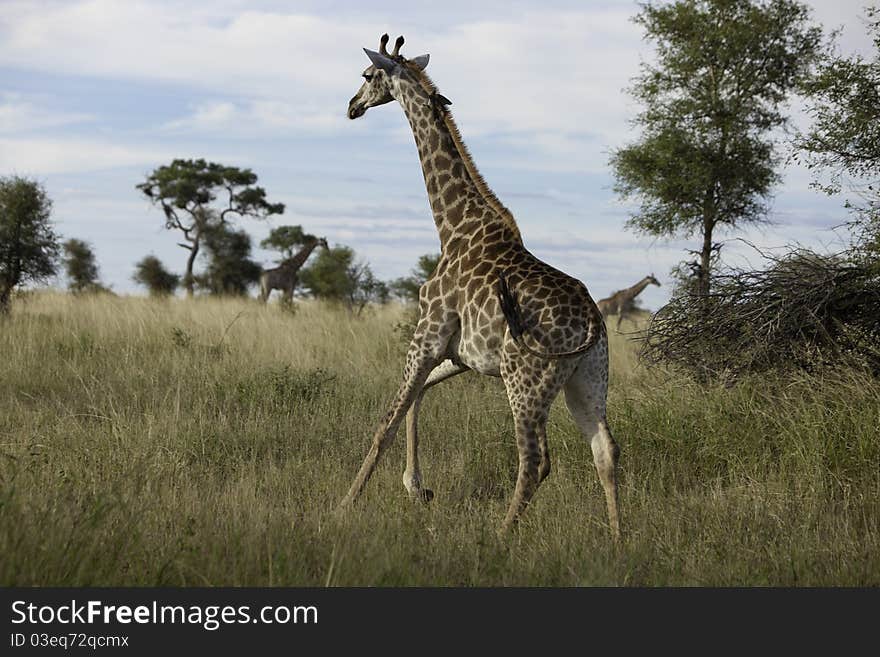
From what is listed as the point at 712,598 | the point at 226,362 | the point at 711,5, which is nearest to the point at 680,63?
the point at 711,5

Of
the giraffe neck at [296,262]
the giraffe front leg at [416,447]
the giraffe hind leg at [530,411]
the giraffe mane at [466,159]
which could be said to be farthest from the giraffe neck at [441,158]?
the giraffe neck at [296,262]

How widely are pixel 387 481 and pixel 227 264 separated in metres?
29.5

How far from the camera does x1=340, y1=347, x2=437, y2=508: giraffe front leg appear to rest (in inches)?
245

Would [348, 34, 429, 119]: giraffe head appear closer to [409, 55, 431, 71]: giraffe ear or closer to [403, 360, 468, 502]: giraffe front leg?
[409, 55, 431, 71]: giraffe ear

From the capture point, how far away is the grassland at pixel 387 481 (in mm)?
4699

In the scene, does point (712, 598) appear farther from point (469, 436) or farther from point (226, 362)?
point (226, 362)

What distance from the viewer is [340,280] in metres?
29.7

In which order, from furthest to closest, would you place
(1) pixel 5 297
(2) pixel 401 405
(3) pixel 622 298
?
(3) pixel 622 298
(1) pixel 5 297
(2) pixel 401 405

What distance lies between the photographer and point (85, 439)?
7.55 metres

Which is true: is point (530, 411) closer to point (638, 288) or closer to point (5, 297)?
point (5, 297)

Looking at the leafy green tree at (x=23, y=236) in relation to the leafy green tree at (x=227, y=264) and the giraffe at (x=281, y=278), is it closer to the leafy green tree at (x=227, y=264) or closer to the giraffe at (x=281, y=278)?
the giraffe at (x=281, y=278)

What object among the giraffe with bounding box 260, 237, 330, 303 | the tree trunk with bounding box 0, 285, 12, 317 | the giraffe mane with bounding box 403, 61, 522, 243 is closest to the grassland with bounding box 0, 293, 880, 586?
the giraffe mane with bounding box 403, 61, 522, 243

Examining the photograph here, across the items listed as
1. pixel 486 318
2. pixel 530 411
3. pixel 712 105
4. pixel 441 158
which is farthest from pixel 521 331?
pixel 712 105

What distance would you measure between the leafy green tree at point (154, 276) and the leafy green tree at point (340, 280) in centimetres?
616
